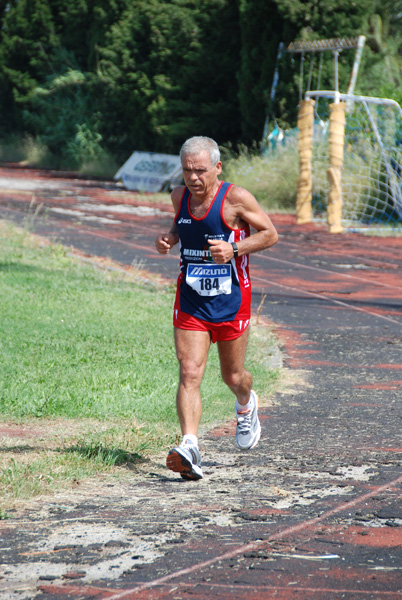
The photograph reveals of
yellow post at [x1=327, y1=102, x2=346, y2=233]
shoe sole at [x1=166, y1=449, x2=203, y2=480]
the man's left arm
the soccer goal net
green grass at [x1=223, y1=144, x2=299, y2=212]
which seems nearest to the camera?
shoe sole at [x1=166, y1=449, x2=203, y2=480]

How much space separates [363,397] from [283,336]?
267 cm

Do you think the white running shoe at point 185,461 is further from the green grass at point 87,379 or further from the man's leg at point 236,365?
the man's leg at point 236,365

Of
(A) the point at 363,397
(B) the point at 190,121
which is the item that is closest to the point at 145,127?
(B) the point at 190,121

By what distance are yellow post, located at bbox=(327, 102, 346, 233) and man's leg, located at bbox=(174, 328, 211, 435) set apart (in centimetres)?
1470

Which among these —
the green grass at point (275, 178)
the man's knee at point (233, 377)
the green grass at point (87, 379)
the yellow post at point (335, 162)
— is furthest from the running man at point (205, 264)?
the green grass at point (275, 178)

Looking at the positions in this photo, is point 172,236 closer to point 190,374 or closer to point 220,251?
point 220,251

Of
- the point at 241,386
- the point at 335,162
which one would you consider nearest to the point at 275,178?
the point at 335,162

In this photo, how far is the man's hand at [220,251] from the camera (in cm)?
514

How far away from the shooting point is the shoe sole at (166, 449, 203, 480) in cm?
508

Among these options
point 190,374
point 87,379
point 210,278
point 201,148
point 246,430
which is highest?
point 201,148

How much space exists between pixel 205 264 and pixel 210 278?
0.28 ft

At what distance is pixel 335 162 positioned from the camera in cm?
1973

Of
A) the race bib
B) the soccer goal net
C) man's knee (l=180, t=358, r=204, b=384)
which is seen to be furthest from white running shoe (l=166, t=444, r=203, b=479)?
the soccer goal net

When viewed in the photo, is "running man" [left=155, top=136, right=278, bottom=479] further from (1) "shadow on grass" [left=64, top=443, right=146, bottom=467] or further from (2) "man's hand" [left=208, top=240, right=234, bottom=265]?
(1) "shadow on grass" [left=64, top=443, right=146, bottom=467]
